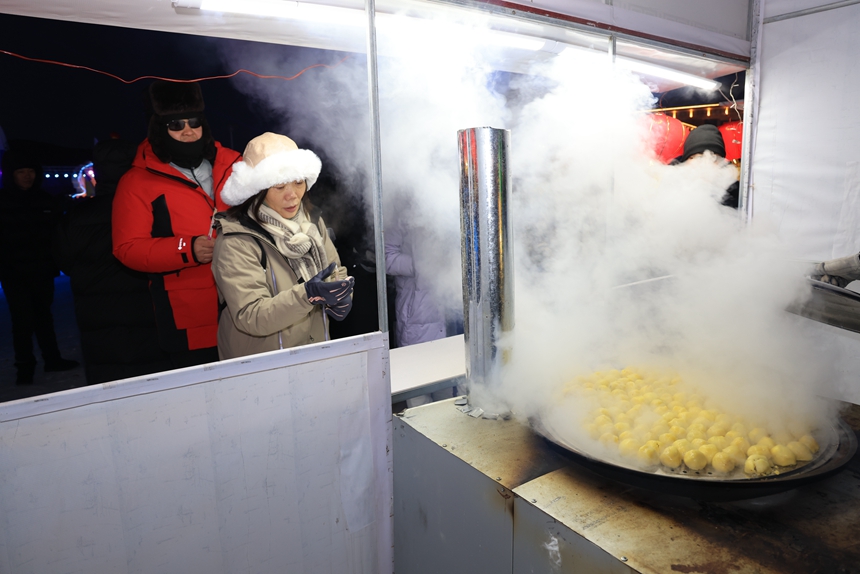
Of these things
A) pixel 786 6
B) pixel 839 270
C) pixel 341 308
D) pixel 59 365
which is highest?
pixel 786 6

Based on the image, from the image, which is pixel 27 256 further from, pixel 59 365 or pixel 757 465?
pixel 757 465

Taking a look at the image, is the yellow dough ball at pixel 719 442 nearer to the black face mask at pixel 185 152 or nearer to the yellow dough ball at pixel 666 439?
the yellow dough ball at pixel 666 439

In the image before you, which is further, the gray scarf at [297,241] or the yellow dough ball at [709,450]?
the gray scarf at [297,241]

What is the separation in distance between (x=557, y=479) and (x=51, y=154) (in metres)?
4.99

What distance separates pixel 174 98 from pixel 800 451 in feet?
7.99

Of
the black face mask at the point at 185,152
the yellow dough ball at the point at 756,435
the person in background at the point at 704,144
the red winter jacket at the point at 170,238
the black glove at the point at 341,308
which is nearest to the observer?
the yellow dough ball at the point at 756,435

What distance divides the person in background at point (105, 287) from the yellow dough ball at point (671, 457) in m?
2.20

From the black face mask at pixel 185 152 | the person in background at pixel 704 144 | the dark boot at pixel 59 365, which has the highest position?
the person in background at pixel 704 144

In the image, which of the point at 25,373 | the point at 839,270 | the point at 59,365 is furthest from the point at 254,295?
the point at 59,365

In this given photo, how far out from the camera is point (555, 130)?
2.53m

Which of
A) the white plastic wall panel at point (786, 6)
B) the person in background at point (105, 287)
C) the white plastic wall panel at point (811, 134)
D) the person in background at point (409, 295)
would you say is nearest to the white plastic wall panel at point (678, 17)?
the white plastic wall panel at point (786, 6)

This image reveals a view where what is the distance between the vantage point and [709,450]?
3.62 feet

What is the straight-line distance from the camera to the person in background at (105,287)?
2289 millimetres

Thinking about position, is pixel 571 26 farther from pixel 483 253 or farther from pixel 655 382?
pixel 655 382
